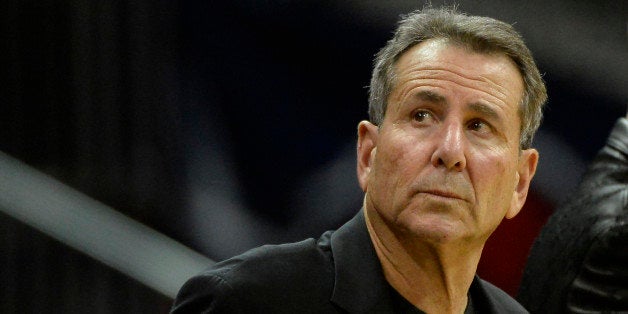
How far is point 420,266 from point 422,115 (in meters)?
0.25

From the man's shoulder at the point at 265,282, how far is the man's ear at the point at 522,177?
0.36 meters

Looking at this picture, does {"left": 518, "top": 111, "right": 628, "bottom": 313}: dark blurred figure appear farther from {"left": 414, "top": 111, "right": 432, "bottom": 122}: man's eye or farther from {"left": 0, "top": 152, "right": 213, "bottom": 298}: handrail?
{"left": 0, "top": 152, "right": 213, "bottom": 298}: handrail

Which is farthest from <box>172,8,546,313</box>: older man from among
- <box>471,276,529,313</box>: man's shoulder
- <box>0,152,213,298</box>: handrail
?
<box>0,152,213,298</box>: handrail

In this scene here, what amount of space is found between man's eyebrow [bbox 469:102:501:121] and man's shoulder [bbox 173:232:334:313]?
1.13 ft

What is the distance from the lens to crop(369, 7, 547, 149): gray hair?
176 cm

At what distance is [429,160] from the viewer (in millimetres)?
1663

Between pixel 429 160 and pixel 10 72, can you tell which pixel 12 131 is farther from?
pixel 429 160

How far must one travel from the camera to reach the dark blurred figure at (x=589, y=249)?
218 centimetres

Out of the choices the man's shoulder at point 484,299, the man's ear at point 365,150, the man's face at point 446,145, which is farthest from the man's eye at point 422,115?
the man's shoulder at point 484,299

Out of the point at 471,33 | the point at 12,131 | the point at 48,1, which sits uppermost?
the point at 471,33

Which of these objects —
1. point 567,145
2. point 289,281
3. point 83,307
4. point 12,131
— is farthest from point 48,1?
point 567,145

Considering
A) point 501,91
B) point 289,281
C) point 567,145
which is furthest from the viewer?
point 567,145

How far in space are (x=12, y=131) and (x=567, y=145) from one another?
5.66ft

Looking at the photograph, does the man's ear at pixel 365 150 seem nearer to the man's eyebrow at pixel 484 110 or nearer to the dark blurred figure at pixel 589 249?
the man's eyebrow at pixel 484 110
